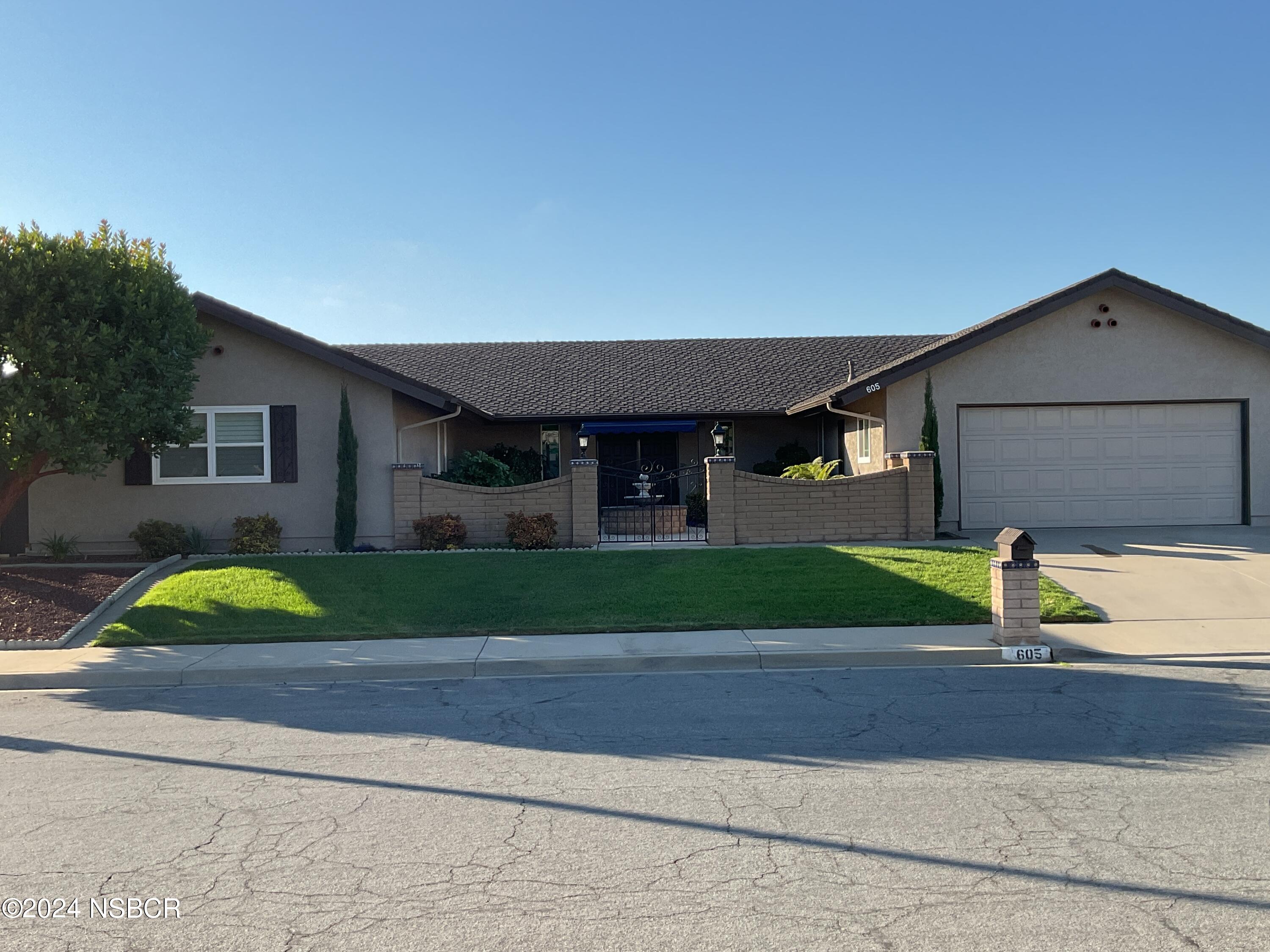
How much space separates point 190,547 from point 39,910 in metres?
12.8

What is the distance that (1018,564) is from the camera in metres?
9.91

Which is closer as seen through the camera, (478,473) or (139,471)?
(139,471)

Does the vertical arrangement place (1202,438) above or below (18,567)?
above

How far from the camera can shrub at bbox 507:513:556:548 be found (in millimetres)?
15680

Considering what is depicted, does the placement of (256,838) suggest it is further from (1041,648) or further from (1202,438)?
(1202,438)

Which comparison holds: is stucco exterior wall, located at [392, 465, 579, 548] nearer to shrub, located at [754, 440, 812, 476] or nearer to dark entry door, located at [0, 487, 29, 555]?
dark entry door, located at [0, 487, 29, 555]

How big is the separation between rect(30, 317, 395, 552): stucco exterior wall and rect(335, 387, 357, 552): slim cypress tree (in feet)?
1.15

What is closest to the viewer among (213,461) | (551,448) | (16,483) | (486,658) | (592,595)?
(486,658)

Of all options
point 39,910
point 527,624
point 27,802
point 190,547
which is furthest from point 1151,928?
point 190,547

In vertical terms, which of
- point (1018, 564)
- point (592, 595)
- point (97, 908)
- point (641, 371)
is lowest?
point (97, 908)

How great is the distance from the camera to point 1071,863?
451 cm

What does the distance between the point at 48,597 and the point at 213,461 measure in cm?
446

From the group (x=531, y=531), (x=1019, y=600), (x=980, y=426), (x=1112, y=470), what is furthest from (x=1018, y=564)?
(x=1112, y=470)

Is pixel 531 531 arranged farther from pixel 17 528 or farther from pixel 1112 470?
pixel 1112 470
